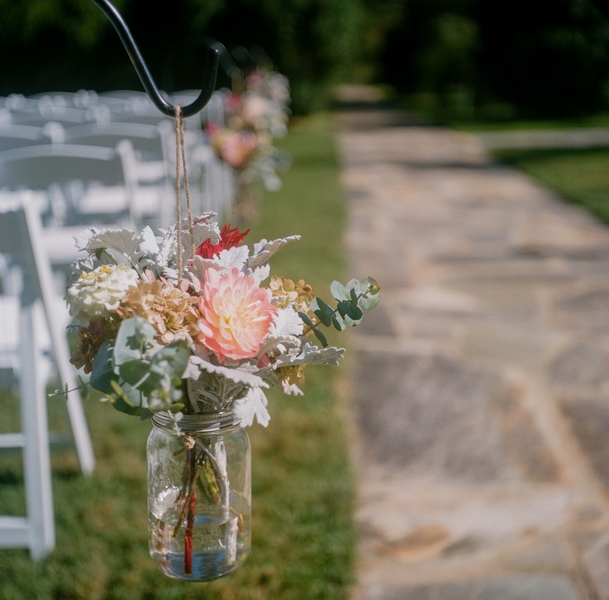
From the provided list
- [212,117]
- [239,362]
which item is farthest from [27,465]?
[212,117]

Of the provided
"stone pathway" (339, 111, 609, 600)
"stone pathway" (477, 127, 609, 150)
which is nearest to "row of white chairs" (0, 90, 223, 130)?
"stone pathway" (339, 111, 609, 600)

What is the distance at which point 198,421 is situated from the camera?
1.10 meters

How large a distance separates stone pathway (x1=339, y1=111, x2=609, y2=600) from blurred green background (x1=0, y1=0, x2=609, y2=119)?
7.72 metres

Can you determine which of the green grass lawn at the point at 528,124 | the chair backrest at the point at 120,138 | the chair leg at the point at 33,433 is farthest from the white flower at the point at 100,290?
the green grass lawn at the point at 528,124

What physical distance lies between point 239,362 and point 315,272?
4.28 metres

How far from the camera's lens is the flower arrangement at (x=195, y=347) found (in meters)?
0.97

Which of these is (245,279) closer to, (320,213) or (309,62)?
(320,213)

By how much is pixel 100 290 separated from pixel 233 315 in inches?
7.1

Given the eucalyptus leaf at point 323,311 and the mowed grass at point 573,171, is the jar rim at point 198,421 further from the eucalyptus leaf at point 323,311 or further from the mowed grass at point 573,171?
the mowed grass at point 573,171

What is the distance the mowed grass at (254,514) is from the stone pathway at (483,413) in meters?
0.12

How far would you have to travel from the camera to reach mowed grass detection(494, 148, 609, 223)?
8531 millimetres

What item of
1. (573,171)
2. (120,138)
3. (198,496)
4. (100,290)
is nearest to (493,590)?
(198,496)

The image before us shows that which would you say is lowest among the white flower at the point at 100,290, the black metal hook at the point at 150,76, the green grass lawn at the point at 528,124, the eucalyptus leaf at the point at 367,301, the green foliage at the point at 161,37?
the green grass lawn at the point at 528,124

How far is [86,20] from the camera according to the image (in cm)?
1519
